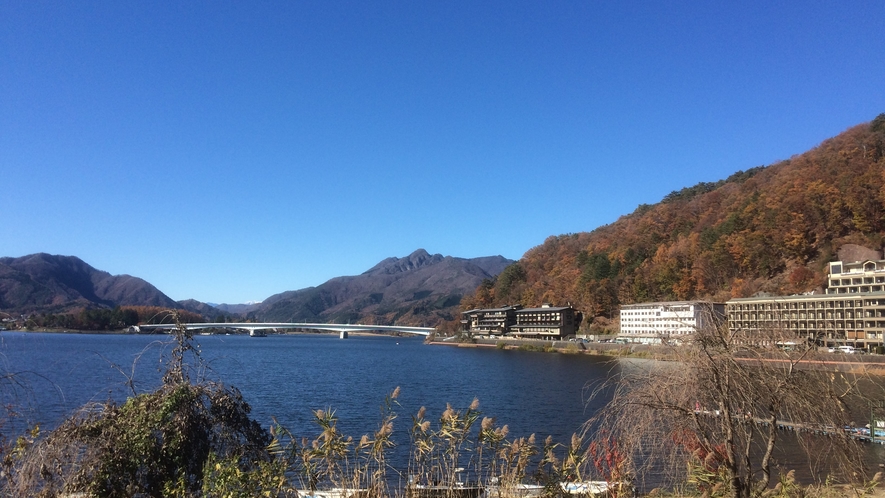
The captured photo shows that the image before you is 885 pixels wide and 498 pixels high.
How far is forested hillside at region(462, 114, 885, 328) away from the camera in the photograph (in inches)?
2940

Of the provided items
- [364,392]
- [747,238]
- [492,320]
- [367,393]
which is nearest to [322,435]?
[367,393]

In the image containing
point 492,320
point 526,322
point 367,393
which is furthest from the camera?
point 492,320

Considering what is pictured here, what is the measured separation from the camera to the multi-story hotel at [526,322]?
329 ft

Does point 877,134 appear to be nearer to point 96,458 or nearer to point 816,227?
point 816,227

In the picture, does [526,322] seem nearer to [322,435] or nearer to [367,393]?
[367,393]

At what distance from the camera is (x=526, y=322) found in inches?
4247

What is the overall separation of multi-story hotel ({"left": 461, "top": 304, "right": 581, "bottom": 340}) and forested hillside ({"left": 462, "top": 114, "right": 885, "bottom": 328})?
4937 mm

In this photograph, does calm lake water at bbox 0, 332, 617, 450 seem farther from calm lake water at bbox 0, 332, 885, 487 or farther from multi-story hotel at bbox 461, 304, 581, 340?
multi-story hotel at bbox 461, 304, 581, 340

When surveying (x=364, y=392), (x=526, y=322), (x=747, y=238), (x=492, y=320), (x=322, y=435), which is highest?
(x=747, y=238)

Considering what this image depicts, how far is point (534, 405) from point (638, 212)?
120043 millimetres

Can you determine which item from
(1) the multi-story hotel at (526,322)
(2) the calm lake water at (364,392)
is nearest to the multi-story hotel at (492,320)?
(1) the multi-story hotel at (526,322)

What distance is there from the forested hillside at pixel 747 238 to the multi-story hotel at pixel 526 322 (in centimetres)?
494

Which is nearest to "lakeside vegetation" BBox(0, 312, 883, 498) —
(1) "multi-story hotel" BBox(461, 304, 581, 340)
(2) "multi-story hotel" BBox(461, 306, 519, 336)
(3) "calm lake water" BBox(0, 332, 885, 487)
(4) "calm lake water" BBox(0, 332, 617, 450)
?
(3) "calm lake water" BBox(0, 332, 885, 487)

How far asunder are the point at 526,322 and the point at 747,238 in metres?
41.4
